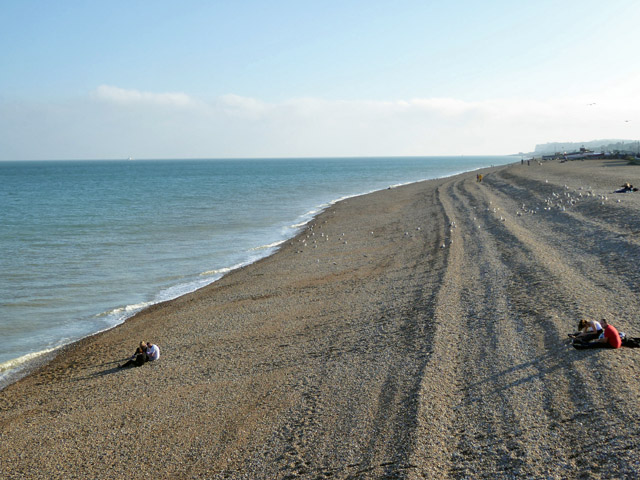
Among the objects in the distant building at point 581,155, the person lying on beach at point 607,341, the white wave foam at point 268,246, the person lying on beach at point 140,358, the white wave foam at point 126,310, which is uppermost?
the distant building at point 581,155

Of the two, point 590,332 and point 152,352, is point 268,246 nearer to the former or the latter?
point 152,352

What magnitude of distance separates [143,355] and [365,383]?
5.89 metres

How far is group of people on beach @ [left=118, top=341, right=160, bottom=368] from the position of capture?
1252 cm

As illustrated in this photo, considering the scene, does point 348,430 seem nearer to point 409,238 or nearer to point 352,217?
point 409,238

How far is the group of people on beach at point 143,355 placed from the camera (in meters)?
12.5

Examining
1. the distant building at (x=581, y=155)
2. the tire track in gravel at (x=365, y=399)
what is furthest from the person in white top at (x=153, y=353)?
the distant building at (x=581, y=155)

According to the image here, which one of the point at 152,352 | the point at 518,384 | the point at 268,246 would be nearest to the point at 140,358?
the point at 152,352

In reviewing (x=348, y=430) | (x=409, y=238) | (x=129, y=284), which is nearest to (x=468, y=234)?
(x=409, y=238)

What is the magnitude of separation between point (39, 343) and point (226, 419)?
8.86 m

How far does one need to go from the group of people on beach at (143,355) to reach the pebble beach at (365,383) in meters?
0.18

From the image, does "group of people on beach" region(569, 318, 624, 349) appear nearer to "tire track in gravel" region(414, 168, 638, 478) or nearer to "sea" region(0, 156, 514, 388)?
"tire track in gravel" region(414, 168, 638, 478)

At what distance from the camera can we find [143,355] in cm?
1252

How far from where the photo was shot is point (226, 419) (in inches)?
368

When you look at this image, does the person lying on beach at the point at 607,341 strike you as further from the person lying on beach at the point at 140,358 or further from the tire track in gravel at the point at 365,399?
the person lying on beach at the point at 140,358
